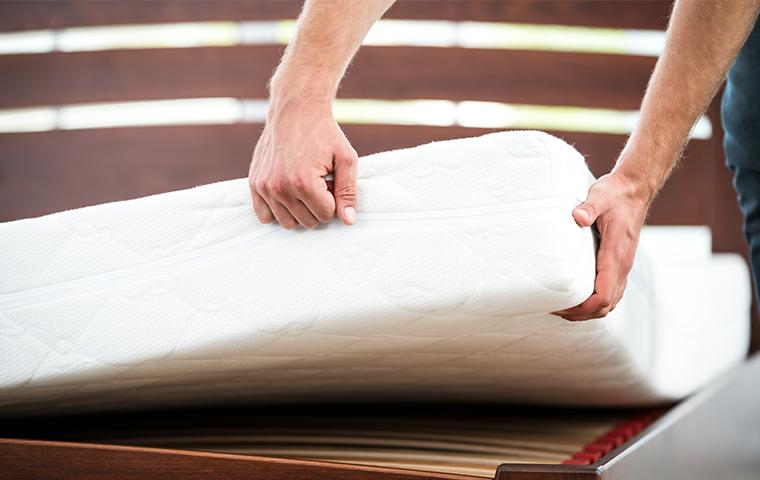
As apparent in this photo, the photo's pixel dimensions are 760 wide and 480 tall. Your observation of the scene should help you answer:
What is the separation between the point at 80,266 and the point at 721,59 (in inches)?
23.4

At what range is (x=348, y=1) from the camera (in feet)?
2.51

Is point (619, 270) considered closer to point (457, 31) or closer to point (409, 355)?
point (409, 355)

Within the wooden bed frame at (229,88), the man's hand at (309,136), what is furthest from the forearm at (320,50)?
the wooden bed frame at (229,88)

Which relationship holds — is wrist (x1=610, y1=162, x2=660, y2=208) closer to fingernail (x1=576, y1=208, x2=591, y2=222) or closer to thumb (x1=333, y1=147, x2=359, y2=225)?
fingernail (x1=576, y1=208, x2=591, y2=222)

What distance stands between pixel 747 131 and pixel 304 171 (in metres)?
0.65

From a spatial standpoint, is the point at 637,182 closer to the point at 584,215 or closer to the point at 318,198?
the point at 584,215

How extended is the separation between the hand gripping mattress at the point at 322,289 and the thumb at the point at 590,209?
0.5 inches

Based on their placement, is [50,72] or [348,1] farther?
[50,72]

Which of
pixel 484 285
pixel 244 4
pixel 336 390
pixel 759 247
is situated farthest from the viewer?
pixel 244 4

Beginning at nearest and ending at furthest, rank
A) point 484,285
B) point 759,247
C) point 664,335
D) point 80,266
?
point 484,285
point 80,266
point 664,335
point 759,247

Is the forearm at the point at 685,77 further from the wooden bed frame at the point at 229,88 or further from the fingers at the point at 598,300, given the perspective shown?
the wooden bed frame at the point at 229,88

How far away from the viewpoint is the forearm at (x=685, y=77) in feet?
2.57

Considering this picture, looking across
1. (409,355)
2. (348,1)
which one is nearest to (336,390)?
(409,355)

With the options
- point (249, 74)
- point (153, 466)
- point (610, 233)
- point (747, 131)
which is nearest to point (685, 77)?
point (610, 233)
